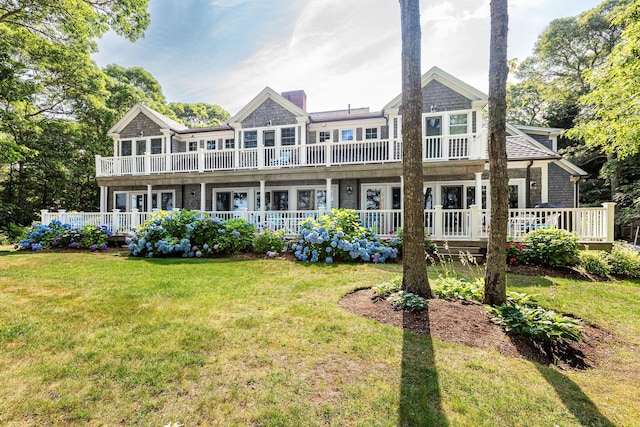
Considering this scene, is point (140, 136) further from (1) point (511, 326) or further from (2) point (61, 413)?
(1) point (511, 326)

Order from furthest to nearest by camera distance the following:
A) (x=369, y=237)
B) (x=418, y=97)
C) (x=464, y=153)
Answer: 1. (x=464, y=153)
2. (x=369, y=237)
3. (x=418, y=97)

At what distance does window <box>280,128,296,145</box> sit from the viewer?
14.6m

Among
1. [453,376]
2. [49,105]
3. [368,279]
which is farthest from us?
[49,105]

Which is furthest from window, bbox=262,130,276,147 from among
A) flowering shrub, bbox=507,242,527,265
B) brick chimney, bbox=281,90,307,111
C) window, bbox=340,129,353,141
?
flowering shrub, bbox=507,242,527,265

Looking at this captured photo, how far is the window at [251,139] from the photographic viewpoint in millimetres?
14951

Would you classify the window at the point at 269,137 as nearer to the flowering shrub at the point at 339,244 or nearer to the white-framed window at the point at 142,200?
the white-framed window at the point at 142,200

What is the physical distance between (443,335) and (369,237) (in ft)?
Answer: 17.6

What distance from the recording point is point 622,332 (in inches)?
141

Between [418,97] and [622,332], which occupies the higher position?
[418,97]

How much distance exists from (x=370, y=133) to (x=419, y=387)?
1275cm

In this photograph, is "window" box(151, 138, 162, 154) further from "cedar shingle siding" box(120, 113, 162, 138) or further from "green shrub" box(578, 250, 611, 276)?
"green shrub" box(578, 250, 611, 276)

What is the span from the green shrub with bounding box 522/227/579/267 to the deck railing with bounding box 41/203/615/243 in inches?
21.9

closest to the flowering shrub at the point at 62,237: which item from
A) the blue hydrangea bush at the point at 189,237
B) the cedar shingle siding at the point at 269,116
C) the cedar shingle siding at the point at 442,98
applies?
the blue hydrangea bush at the point at 189,237

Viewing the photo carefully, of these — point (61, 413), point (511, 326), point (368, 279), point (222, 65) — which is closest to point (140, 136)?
point (222, 65)
